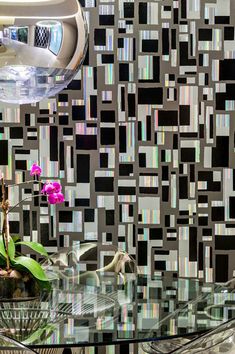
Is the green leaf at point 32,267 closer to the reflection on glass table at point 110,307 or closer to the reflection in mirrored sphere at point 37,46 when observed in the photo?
the reflection on glass table at point 110,307

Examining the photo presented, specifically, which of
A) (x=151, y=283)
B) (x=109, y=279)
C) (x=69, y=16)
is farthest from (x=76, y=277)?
(x=69, y=16)

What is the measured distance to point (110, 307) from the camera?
101 inches

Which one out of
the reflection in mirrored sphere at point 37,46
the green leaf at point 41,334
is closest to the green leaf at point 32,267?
the green leaf at point 41,334

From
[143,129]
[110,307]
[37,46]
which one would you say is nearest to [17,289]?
[110,307]

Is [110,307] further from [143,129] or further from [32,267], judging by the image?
[143,129]

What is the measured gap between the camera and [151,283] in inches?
122

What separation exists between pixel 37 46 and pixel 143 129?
1.50m

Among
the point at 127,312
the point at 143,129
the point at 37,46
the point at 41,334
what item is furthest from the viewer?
the point at 143,129

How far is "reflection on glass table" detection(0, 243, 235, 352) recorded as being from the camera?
86.0 inches

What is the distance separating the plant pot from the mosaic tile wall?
1264 mm

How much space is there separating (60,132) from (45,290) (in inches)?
52.5

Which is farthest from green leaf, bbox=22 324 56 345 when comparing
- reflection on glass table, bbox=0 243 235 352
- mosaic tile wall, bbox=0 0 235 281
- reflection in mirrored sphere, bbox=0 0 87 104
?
mosaic tile wall, bbox=0 0 235 281

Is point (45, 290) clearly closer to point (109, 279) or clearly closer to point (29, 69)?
point (109, 279)

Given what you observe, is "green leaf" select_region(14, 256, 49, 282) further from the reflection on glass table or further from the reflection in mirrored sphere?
the reflection in mirrored sphere
